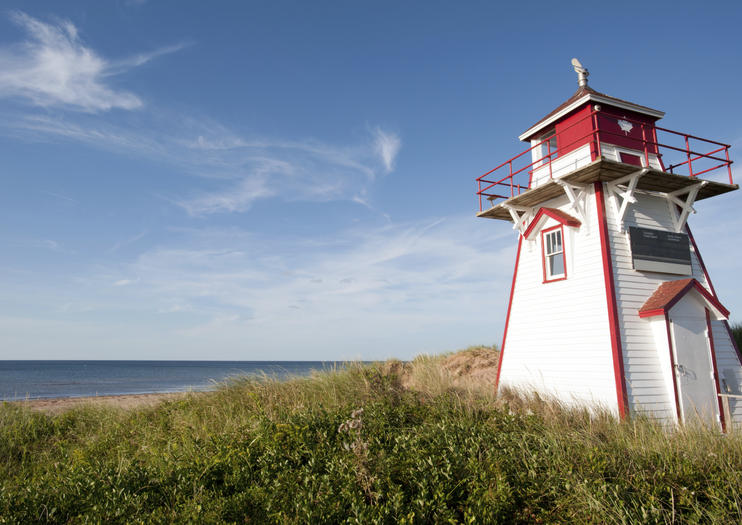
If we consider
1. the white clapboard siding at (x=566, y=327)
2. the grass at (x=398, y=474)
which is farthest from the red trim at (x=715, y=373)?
the grass at (x=398, y=474)

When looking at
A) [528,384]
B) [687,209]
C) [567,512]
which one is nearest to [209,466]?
[567,512]

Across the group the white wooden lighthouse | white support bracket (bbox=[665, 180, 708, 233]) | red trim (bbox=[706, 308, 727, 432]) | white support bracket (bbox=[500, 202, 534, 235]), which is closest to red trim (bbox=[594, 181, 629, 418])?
the white wooden lighthouse

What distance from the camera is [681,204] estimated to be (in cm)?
1318

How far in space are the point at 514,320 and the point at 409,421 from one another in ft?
23.6

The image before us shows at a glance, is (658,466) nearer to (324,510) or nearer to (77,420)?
(324,510)

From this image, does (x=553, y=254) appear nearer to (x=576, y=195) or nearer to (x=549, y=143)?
(x=576, y=195)

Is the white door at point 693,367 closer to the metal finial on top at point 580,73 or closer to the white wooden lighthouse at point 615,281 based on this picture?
the white wooden lighthouse at point 615,281

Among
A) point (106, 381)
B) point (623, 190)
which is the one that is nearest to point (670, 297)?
point (623, 190)

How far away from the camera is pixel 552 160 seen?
14195 millimetres

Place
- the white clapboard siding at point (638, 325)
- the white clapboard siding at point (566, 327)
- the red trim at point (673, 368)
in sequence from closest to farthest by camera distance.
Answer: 1. the white clapboard siding at point (638, 325)
2. the red trim at point (673, 368)
3. the white clapboard siding at point (566, 327)

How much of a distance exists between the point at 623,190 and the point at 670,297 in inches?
120

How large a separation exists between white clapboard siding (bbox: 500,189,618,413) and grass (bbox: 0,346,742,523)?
7.02 ft

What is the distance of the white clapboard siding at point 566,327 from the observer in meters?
11.6

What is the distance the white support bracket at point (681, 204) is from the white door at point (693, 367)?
267 cm
